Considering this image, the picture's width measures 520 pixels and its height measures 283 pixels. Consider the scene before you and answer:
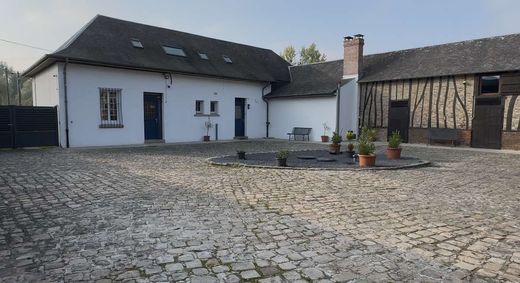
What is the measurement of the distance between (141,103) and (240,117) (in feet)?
20.9

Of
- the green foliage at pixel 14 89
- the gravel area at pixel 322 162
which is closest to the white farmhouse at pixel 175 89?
the gravel area at pixel 322 162

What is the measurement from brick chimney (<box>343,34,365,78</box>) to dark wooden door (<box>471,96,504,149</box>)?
6.23 m

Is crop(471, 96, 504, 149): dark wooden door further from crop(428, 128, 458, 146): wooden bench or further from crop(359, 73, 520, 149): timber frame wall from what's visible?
crop(428, 128, 458, 146): wooden bench

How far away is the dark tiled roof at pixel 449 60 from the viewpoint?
1520 cm

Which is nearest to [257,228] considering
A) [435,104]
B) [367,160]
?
[367,160]

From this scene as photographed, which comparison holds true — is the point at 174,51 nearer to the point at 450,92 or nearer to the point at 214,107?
the point at 214,107

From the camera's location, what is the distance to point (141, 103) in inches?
638

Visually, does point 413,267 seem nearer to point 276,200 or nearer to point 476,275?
point 476,275

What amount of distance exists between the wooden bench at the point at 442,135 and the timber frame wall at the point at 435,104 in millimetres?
311

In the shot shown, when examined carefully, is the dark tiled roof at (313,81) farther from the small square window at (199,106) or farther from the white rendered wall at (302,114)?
the small square window at (199,106)

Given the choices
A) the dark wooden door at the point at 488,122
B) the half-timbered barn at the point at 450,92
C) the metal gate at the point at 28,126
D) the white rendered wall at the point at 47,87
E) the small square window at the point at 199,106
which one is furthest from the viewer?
the small square window at the point at 199,106

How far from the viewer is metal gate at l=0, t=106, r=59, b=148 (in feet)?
43.8

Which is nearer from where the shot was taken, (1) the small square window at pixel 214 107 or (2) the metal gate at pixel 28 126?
(2) the metal gate at pixel 28 126

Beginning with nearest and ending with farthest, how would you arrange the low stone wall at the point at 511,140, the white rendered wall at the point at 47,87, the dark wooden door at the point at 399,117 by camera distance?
the white rendered wall at the point at 47,87 < the low stone wall at the point at 511,140 < the dark wooden door at the point at 399,117
